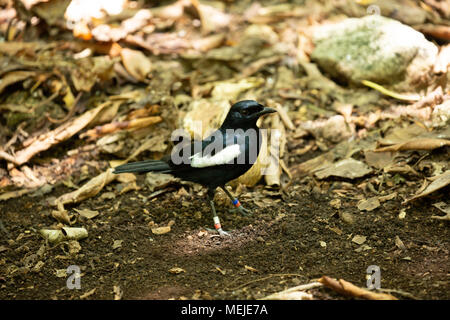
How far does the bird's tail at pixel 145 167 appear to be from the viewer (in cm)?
413

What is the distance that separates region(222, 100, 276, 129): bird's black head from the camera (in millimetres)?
4152

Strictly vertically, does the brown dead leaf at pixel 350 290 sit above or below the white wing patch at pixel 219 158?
below

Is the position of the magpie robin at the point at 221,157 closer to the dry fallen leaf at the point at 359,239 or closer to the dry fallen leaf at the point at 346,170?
the dry fallen leaf at the point at 346,170

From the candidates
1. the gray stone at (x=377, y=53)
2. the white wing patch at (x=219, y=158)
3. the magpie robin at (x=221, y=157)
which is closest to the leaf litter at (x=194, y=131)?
the gray stone at (x=377, y=53)

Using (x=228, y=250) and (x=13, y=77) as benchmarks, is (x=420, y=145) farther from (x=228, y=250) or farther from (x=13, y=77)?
(x=13, y=77)

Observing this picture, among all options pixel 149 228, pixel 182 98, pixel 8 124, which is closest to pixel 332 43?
pixel 182 98

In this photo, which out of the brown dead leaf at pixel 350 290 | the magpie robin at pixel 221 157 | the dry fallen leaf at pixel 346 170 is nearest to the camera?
the brown dead leaf at pixel 350 290

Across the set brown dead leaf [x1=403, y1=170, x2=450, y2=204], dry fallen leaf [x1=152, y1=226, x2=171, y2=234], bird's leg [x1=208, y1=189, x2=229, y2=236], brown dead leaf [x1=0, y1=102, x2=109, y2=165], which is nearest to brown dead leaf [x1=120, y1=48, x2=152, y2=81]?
brown dead leaf [x1=0, y1=102, x2=109, y2=165]

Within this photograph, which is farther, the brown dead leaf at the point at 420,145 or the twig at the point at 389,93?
the twig at the point at 389,93

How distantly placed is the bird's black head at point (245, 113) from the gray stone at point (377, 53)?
78.2 inches

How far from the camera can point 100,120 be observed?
17.7ft

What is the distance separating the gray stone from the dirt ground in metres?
1.99

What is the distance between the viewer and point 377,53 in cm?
557

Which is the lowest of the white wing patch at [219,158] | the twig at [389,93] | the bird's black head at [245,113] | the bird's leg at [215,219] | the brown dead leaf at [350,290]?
the bird's leg at [215,219]
